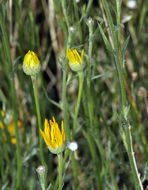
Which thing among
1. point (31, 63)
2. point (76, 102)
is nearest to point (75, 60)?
point (31, 63)

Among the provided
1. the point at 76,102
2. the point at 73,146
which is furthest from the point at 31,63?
the point at 76,102

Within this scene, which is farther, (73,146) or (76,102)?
(76,102)

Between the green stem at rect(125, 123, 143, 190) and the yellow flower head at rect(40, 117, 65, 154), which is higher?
the yellow flower head at rect(40, 117, 65, 154)

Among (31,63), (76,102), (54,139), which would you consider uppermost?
(31,63)

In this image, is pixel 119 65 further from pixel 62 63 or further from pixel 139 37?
pixel 139 37

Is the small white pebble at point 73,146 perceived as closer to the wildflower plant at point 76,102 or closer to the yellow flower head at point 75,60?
the wildflower plant at point 76,102

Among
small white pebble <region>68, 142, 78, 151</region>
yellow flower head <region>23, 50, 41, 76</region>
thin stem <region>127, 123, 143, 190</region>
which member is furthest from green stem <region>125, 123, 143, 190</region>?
yellow flower head <region>23, 50, 41, 76</region>

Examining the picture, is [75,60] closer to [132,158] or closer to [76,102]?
[132,158]

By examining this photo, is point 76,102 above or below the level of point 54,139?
below

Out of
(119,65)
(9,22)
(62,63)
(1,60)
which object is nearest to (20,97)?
(1,60)

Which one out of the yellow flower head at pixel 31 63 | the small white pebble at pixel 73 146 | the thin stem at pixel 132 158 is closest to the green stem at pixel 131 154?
the thin stem at pixel 132 158

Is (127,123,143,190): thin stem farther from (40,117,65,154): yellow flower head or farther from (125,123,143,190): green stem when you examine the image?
(40,117,65,154): yellow flower head
